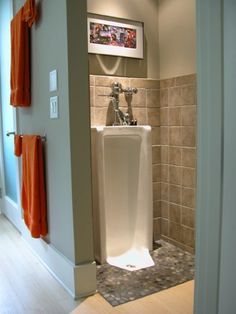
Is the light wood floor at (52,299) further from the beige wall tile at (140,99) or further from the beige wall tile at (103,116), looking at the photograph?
the beige wall tile at (140,99)

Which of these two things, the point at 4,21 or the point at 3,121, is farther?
the point at 3,121

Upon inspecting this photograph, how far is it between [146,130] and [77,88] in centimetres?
78

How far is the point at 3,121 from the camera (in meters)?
3.52

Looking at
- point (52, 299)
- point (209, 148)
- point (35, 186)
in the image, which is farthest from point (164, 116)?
point (209, 148)

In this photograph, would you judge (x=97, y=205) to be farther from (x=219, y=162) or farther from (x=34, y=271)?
(x=219, y=162)

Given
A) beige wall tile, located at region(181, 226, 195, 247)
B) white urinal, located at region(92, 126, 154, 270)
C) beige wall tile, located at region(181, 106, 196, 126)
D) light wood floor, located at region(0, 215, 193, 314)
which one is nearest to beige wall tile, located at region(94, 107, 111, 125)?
white urinal, located at region(92, 126, 154, 270)

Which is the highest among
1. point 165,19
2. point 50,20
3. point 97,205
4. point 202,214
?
point 165,19

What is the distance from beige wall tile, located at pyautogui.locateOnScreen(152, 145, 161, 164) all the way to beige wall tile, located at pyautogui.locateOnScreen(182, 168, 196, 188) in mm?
290

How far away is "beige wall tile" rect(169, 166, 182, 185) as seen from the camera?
2.54 meters

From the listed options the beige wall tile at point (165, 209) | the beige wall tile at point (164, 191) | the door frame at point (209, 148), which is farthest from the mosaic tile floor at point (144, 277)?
the door frame at point (209, 148)

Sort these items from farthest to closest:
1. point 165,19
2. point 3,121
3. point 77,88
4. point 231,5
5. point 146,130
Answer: point 3,121, point 165,19, point 146,130, point 77,88, point 231,5

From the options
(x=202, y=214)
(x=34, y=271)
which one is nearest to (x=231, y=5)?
(x=202, y=214)

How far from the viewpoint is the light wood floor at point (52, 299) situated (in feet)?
5.63

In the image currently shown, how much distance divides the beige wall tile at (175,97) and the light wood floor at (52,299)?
1299 millimetres
